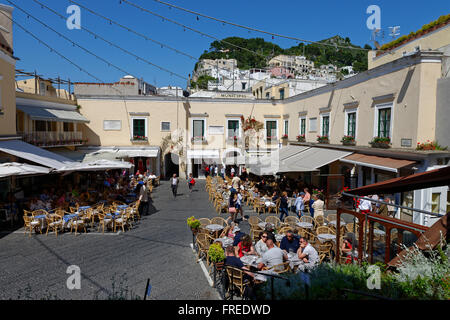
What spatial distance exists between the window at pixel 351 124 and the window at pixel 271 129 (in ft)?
33.4

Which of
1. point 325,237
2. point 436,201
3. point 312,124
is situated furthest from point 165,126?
point 436,201

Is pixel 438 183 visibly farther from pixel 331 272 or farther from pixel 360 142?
pixel 360 142

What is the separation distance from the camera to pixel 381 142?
13.3 metres

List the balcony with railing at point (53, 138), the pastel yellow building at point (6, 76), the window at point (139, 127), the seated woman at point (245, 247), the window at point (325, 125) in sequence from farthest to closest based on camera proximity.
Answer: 1. the window at point (139, 127)
2. the window at point (325, 125)
3. the balcony with railing at point (53, 138)
4. the pastel yellow building at point (6, 76)
5. the seated woman at point (245, 247)

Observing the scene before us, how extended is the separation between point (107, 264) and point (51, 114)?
48.5 ft

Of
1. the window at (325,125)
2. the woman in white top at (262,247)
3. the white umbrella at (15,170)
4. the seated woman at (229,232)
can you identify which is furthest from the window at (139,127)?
the woman in white top at (262,247)

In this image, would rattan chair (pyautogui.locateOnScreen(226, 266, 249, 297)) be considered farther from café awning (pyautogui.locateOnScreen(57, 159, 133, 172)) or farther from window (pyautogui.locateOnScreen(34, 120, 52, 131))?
window (pyautogui.locateOnScreen(34, 120, 52, 131))

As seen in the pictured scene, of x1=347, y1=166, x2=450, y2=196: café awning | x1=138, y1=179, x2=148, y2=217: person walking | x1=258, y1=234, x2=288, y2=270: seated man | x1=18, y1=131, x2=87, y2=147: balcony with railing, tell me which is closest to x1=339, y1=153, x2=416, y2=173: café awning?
x1=347, y1=166, x2=450, y2=196: café awning

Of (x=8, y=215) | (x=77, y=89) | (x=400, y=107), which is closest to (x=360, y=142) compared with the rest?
(x=400, y=107)

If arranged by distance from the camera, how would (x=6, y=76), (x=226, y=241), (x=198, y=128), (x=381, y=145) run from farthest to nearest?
(x=198, y=128)
(x=6, y=76)
(x=381, y=145)
(x=226, y=241)

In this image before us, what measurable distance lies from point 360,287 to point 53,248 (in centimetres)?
877

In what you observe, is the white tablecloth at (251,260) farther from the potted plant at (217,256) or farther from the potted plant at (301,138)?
the potted plant at (301,138)

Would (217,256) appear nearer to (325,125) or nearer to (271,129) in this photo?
(325,125)

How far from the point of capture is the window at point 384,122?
13303mm
